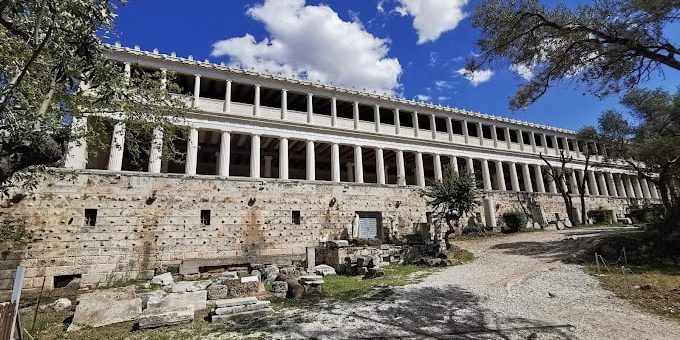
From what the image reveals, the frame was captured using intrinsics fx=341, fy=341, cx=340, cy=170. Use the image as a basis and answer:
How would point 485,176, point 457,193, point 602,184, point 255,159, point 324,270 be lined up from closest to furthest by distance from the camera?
1. point 324,270
2. point 457,193
3. point 255,159
4. point 485,176
5. point 602,184

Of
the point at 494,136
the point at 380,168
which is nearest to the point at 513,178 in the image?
the point at 494,136

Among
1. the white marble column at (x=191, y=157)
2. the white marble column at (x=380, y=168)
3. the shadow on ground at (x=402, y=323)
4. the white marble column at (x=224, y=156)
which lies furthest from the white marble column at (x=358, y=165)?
the shadow on ground at (x=402, y=323)

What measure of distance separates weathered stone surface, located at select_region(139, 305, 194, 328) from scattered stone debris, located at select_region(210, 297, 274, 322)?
0.59 metres

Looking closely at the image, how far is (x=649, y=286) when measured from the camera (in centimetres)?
990

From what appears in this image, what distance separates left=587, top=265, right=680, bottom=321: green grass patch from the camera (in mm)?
8422

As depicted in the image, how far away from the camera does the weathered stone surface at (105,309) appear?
832cm

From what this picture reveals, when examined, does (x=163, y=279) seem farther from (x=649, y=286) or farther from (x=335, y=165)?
(x=649, y=286)

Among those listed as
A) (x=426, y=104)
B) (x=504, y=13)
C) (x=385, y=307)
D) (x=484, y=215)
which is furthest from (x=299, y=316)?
(x=426, y=104)

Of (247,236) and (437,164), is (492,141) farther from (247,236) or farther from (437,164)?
(247,236)

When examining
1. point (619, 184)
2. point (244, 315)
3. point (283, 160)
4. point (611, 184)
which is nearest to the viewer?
point (244, 315)

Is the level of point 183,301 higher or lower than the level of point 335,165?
lower

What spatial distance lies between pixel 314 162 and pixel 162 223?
13415 mm

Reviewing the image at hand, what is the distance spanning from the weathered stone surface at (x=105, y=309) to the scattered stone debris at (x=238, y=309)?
2290 millimetres

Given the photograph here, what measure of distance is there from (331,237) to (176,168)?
629 inches
